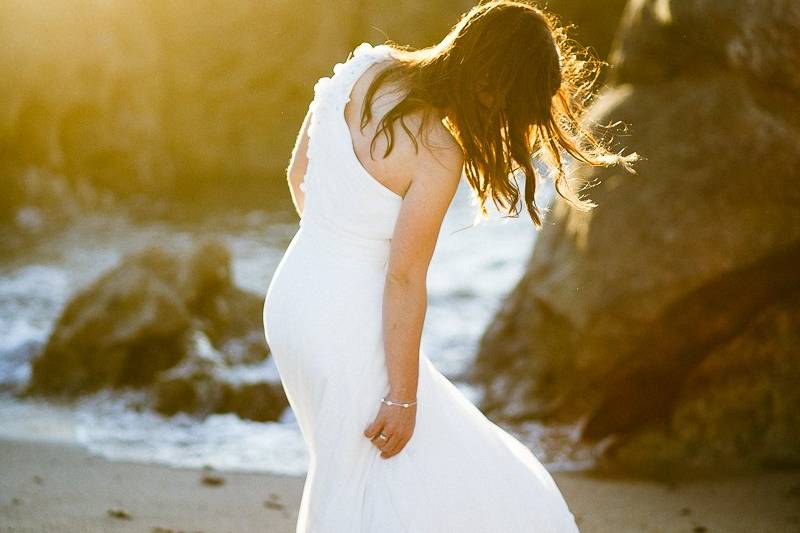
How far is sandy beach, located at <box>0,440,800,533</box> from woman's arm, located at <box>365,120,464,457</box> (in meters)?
1.81

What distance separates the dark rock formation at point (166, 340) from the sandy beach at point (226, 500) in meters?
1.28

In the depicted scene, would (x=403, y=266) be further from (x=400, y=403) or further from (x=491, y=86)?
(x=491, y=86)

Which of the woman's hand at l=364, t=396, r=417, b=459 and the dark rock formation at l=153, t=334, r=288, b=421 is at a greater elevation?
the woman's hand at l=364, t=396, r=417, b=459

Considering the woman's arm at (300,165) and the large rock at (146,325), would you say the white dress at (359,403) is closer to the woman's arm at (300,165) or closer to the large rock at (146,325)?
the woman's arm at (300,165)

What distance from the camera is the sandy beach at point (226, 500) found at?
14.1 feet

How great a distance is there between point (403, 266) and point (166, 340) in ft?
16.7

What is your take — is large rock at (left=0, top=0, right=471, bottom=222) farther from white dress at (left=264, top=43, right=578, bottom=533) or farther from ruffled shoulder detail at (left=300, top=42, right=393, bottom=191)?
white dress at (left=264, top=43, right=578, bottom=533)

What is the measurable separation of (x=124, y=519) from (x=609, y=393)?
281 cm

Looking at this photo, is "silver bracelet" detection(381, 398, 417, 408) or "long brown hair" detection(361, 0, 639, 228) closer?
"long brown hair" detection(361, 0, 639, 228)

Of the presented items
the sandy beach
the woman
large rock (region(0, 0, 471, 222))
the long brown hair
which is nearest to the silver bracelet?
the woman

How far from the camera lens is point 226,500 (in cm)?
475

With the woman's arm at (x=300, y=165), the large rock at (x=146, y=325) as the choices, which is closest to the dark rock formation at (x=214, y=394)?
the large rock at (x=146, y=325)

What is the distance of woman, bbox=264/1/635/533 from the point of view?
8.54ft

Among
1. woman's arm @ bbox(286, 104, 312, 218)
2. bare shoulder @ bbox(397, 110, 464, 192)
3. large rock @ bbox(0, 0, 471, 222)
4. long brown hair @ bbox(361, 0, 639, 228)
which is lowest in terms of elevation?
large rock @ bbox(0, 0, 471, 222)
